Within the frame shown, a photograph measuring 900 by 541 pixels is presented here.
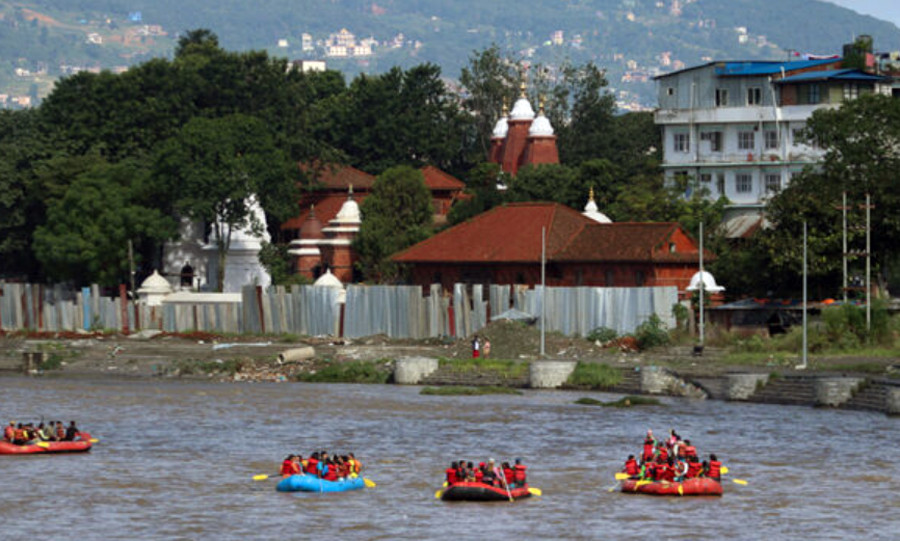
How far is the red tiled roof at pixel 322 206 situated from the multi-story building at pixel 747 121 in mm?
25097

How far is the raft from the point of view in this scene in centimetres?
4519

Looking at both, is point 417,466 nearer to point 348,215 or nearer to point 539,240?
point 539,240

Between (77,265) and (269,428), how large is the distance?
50.7m

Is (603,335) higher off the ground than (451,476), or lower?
Result: higher

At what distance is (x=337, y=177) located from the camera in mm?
130000

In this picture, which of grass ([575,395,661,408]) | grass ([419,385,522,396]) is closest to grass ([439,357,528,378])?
grass ([419,385,522,396])

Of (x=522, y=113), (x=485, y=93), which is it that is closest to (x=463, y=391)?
(x=522, y=113)

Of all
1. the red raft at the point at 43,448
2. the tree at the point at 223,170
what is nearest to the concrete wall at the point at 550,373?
the red raft at the point at 43,448

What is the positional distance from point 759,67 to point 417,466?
69.3 meters

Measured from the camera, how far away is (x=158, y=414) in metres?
68.6

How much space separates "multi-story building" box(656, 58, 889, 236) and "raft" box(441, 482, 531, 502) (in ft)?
Answer: 217

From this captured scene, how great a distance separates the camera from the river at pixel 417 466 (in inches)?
1682

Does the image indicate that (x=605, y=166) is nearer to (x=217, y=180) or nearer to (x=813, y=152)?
(x=813, y=152)

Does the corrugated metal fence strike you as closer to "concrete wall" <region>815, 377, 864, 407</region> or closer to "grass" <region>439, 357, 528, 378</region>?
"grass" <region>439, 357, 528, 378</region>
